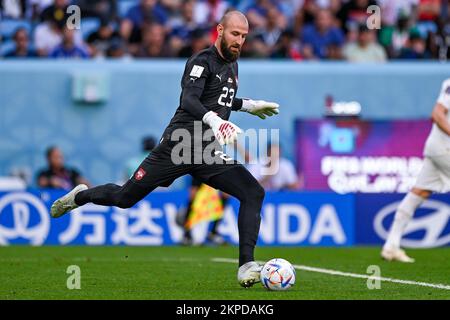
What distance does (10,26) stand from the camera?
21.5m

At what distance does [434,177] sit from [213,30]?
335 inches

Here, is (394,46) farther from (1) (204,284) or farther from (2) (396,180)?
(1) (204,284)

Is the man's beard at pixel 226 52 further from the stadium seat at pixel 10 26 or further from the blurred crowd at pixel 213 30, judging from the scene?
the stadium seat at pixel 10 26

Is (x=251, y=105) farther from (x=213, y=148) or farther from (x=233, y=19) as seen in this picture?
(x=233, y=19)

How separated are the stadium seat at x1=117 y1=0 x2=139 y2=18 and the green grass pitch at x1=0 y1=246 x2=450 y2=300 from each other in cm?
699

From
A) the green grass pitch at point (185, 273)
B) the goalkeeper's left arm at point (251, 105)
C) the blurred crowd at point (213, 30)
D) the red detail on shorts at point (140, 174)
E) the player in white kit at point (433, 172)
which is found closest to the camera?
the green grass pitch at point (185, 273)

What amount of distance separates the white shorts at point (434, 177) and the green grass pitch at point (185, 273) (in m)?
0.96

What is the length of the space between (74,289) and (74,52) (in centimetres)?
1179

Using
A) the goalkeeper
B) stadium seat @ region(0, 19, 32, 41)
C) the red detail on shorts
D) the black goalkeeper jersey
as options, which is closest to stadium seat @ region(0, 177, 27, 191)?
stadium seat @ region(0, 19, 32, 41)

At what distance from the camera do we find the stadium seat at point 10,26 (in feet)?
70.1

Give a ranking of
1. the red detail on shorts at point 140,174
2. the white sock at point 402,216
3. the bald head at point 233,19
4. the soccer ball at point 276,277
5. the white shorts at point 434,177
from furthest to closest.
Result: the white sock at point 402,216
the white shorts at point 434,177
the red detail on shorts at point 140,174
the bald head at point 233,19
the soccer ball at point 276,277

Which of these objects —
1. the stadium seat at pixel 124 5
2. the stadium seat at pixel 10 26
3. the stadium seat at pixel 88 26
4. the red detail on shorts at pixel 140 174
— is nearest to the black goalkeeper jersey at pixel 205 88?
the red detail on shorts at pixel 140 174

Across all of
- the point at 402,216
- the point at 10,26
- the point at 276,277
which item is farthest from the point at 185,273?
the point at 10,26

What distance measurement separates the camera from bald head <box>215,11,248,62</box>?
32.4ft
